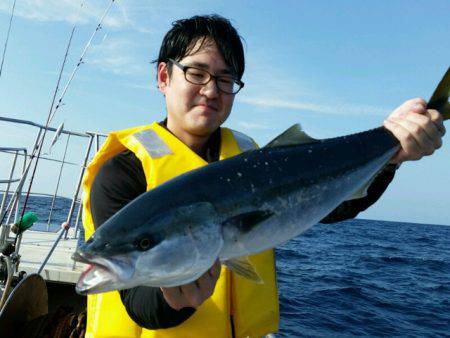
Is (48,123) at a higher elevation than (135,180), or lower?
higher

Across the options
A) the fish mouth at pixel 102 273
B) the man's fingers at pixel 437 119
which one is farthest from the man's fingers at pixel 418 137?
the fish mouth at pixel 102 273

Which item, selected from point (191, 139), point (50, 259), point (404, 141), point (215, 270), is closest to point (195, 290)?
point (215, 270)

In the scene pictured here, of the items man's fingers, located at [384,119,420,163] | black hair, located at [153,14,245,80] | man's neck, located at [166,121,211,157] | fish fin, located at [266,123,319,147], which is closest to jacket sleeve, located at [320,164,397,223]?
man's fingers, located at [384,119,420,163]

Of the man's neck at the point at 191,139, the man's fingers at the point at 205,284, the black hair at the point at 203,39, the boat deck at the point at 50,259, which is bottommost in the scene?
the boat deck at the point at 50,259

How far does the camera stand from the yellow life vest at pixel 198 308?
3070 mm

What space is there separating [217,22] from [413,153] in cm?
186

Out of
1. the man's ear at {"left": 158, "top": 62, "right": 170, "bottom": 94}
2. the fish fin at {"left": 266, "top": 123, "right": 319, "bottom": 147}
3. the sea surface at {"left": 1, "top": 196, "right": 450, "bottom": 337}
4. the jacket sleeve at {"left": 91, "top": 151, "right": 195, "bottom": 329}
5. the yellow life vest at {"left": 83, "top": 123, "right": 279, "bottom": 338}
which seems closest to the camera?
the jacket sleeve at {"left": 91, "top": 151, "right": 195, "bottom": 329}

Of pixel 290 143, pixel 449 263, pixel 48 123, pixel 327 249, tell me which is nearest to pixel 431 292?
pixel 449 263

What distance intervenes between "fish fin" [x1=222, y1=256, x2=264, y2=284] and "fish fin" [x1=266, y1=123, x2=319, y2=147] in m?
0.78

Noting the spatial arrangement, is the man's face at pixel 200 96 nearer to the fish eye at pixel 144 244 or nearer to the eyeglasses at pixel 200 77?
the eyeglasses at pixel 200 77

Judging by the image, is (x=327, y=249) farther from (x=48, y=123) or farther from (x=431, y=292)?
(x=48, y=123)

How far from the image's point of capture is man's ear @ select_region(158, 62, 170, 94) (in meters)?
3.48

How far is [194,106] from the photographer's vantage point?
126 inches

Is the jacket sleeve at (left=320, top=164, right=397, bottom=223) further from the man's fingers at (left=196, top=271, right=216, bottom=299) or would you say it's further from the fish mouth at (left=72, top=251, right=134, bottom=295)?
the fish mouth at (left=72, top=251, right=134, bottom=295)
